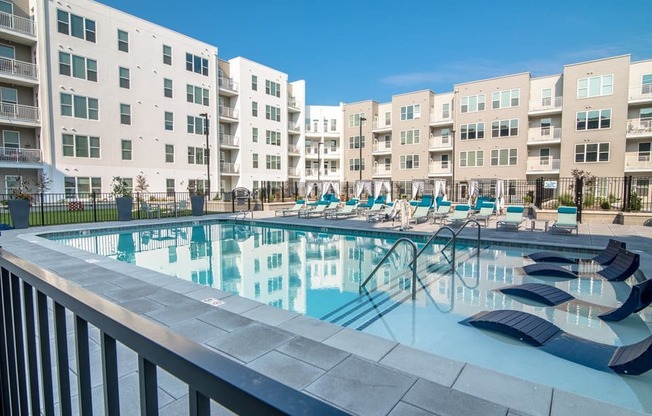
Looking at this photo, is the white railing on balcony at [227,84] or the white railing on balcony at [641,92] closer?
the white railing on balcony at [641,92]

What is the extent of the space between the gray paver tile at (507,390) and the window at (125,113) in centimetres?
3151

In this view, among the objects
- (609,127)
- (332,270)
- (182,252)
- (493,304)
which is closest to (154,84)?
(182,252)

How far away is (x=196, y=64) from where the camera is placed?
3388 centimetres

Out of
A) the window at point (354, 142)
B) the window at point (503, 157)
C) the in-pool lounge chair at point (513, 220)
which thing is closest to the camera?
the in-pool lounge chair at point (513, 220)

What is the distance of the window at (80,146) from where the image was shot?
25.3 m

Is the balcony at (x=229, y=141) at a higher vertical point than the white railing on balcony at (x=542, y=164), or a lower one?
higher

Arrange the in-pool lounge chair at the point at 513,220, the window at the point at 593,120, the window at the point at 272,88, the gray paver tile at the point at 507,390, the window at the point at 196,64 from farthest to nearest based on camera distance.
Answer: the window at the point at 272,88
the window at the point at 196,64
the window at the point at 593,120
the in-pool lounge chair at the point at 513,220
the gray paver tile at the point at 507,390

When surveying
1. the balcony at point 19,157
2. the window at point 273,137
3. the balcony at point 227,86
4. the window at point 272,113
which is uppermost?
the balcony at point 227,86

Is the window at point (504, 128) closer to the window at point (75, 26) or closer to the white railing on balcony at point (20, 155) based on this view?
the window at point (75, 26)

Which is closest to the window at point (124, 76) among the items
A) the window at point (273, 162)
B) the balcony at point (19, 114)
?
the balcony at point (19, 114)

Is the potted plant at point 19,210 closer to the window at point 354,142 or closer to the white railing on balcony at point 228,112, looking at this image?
the white railing on balcony at point 228,112

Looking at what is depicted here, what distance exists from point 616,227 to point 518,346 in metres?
14.1

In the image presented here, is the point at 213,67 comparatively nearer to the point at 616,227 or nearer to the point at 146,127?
the point at 146,127

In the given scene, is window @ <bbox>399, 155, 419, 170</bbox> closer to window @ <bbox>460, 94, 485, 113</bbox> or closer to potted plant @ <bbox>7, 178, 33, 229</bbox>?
window @ <bbox>460, 94, 485, 113</bbox>
